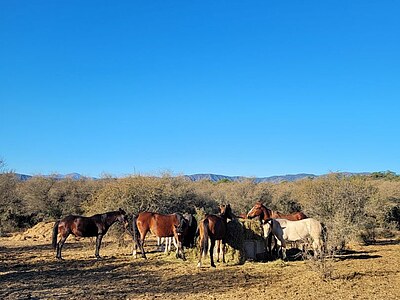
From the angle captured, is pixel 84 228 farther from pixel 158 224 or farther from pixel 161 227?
pixel 161 227

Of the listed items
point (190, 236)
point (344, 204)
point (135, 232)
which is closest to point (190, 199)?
point (344, 204)

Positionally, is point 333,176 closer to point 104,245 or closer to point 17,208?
point 104,245

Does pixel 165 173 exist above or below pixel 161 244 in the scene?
above

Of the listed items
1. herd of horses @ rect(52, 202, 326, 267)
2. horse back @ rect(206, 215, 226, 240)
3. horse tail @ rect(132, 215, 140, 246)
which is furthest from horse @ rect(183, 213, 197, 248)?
horse tail @ rect(132, 215, 140, 246)

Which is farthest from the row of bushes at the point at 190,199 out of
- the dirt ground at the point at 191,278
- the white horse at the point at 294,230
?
the dirt ground at the point at 191,278

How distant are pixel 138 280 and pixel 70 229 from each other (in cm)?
519

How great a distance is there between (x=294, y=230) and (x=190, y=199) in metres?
14.7

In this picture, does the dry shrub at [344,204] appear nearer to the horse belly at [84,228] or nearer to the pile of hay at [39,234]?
the horse belly at [84,228]

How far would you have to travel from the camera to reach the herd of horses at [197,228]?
1292cm

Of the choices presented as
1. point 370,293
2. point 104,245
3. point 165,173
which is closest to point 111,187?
point 104,245

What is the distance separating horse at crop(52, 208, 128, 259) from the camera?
14791mm

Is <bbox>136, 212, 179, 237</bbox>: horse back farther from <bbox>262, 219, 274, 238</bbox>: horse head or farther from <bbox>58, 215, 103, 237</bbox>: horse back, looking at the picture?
<bbox>262, 219, 274, 238</bbox>: horse head

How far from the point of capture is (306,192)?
27234 mm

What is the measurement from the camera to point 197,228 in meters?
13.7
